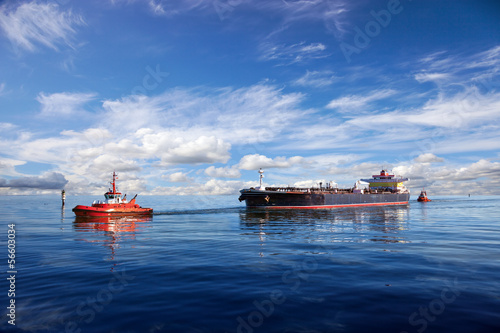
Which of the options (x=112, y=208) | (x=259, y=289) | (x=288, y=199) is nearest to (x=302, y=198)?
(x=288, y=199)

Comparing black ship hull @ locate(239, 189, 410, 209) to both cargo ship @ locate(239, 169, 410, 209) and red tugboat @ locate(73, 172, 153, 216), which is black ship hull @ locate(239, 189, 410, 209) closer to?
cargo ship @ locate(239, 169, 410, 209)

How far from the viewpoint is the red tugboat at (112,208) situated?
43.1m

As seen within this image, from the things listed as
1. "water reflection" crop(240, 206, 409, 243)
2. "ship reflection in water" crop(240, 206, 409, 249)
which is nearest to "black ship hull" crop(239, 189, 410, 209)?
"water reflection" crop(240, 206, 409, 243)

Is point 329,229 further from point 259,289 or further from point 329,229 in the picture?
point 259,289

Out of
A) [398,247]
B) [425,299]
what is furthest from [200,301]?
[398,247]

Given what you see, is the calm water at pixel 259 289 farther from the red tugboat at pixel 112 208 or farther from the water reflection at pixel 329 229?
the red tugboat at pixel 112 208

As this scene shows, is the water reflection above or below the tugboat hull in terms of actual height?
below

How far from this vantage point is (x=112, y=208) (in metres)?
44.3

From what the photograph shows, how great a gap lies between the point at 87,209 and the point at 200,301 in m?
40.8

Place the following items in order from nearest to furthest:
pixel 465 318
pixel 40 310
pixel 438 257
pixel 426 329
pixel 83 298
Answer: pixel 426 329 → pixel 465 318 → pixel 40 310 → pixel 83 298 → pixel 438 257

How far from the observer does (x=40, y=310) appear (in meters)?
8.79

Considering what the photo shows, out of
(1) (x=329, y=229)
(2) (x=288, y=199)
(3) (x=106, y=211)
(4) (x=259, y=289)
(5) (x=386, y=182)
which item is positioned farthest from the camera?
(5) (x=386, y=182)

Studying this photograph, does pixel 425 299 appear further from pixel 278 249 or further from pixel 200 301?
pixel 278 249

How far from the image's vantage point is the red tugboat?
141 ft
